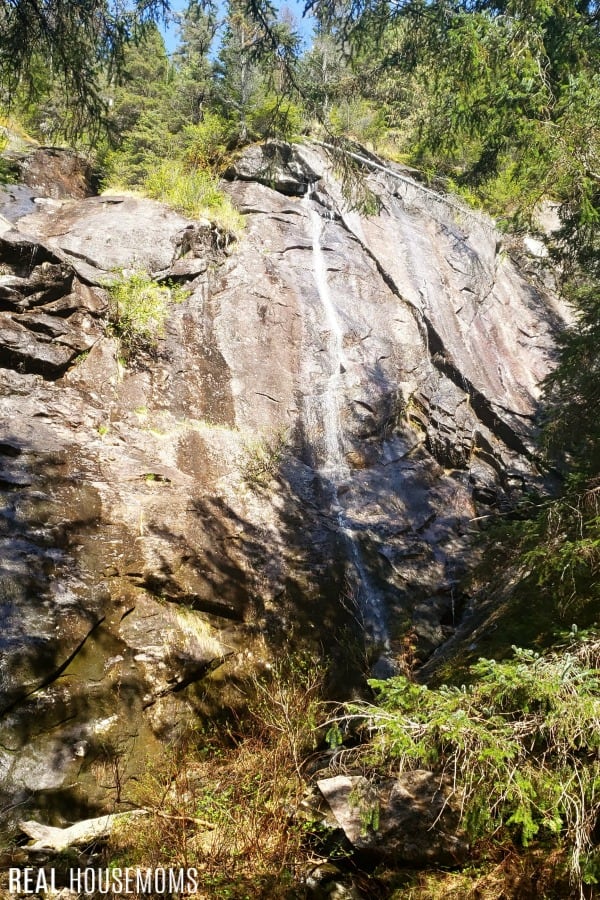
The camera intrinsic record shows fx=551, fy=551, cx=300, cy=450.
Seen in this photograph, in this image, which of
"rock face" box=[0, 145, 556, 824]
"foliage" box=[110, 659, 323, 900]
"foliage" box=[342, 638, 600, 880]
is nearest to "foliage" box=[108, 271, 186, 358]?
"rock face" box=[0, 145, 556, 824]

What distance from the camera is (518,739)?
110 inches

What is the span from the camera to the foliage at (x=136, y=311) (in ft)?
31.6

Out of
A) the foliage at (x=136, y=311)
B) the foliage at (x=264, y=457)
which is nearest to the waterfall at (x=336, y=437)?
the foliage at (x=264, y=457)

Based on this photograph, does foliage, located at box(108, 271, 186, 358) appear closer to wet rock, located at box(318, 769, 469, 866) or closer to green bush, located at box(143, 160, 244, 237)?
green bush, located at box(143, 160, 244, 237)

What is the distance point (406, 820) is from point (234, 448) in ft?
20.7

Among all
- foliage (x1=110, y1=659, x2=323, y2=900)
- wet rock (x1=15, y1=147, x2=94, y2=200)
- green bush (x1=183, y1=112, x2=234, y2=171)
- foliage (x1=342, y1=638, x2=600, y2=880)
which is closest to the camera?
foliage (x1=342, y1=638, x2=600, y2=880)

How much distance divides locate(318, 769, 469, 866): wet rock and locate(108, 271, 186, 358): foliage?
783 cm

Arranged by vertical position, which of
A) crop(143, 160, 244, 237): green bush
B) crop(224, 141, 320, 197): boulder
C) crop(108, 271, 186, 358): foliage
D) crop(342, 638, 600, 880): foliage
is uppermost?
crop(224, 141, 320, 197): boulder

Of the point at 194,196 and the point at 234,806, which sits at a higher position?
the point at 194,196

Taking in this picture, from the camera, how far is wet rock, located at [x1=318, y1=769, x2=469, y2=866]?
3467 millimetres

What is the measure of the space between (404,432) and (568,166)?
6196mm

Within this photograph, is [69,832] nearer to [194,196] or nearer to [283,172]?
[194,196]

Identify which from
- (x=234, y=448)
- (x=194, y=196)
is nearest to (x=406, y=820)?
(x=234, y=448)

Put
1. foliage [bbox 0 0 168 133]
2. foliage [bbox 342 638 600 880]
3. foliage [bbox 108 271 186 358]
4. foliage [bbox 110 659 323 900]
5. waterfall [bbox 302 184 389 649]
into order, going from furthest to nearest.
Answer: foliage [bbox 108 271 186 358], waterfall [bbox 302 184 389 649], foliage [bbox 0 0 168 133], foliage [bbox 110 659 323 900], foliage [bbox 342 638 600 880]
